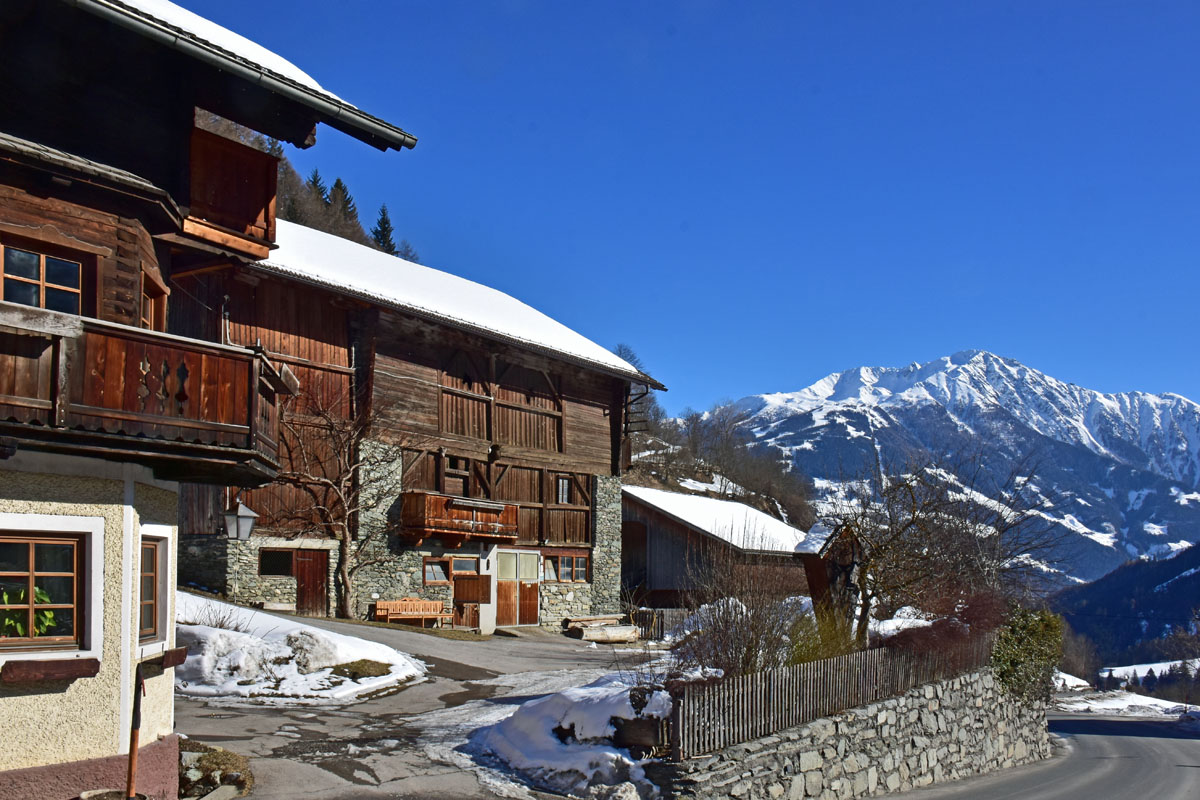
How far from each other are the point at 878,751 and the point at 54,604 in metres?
13.3

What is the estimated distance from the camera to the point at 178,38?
37.7 feet

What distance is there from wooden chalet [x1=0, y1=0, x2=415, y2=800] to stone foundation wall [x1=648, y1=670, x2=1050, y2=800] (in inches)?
254

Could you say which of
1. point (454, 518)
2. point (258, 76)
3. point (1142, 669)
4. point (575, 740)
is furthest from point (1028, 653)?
point (1142, 669)

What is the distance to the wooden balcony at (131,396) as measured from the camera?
9625 mm

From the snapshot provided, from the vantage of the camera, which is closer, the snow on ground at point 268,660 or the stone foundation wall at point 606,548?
the snow on ground at point 268,660

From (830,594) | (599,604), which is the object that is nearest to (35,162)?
(830,594)

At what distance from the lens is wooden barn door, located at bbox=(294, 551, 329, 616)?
28.6 metres

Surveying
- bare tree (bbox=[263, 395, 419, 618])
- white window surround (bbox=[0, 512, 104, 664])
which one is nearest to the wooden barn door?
bare tree (bbox=[263, 395, 419, 618])

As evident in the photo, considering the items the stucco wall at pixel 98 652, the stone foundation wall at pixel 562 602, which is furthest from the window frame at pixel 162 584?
the stone foundation wall at pixel 562 602

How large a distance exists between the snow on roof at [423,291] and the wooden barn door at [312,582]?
7281mm

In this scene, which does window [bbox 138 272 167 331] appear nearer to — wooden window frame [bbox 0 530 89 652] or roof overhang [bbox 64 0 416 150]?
roof overhang [bbox 64 0 416 150]

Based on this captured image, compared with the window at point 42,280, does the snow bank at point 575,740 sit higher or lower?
lower

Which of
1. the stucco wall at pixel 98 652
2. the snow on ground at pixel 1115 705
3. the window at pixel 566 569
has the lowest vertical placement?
the snow on ground at pixel 1115 705

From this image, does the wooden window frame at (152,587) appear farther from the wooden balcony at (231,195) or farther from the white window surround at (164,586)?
the wooden balcony at (231,195)
